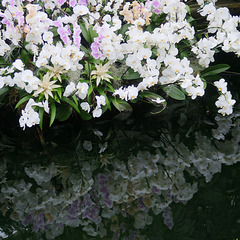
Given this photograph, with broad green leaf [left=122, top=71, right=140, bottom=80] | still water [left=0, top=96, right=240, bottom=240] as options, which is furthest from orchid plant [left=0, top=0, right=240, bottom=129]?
still water [left=0, top=96, right=240, bottom=240]

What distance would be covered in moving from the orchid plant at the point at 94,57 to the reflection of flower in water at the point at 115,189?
0.32 metres

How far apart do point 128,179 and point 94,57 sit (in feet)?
2.71

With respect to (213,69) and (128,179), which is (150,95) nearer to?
(213,69)

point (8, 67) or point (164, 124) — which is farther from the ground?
point (8, 67)

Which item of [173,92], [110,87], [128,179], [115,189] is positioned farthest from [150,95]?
[115,189]

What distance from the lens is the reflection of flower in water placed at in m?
2.24

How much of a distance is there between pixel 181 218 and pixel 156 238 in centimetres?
22

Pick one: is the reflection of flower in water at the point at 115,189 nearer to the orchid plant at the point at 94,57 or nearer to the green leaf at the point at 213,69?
the orchid plant at the point at 94,57

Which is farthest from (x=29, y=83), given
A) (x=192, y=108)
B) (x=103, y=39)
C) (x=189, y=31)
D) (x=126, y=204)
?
(x=192, y=108)

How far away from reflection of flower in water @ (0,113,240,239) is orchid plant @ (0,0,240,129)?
0.32m

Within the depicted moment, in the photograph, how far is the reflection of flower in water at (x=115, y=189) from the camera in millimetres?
2242

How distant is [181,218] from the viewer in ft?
7.26

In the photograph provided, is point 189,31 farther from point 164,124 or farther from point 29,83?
point 29,83

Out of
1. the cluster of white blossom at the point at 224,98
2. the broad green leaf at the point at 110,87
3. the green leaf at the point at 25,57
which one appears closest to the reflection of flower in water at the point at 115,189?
the cluster of white blossom at the point at 224,98
